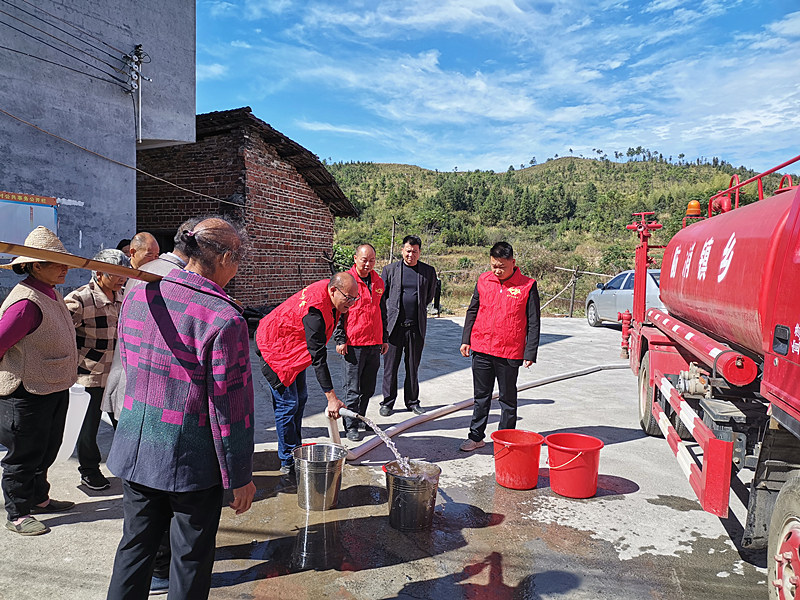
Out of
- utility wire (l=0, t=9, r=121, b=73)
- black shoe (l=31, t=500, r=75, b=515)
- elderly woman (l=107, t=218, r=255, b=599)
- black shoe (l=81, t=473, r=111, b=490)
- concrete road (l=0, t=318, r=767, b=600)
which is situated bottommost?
concrete road (l=0, t=318, r=767, b=600)

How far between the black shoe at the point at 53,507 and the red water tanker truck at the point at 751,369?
4.09 m

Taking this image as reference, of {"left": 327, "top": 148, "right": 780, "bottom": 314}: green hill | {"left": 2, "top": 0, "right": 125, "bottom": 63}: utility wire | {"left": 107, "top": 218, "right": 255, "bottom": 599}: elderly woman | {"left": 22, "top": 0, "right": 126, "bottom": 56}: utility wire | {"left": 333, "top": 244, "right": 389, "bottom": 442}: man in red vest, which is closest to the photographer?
{"left": 107, "top": 218, "right": 255, "bottom": 599}: elderly woman

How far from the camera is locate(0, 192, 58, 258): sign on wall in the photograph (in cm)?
685

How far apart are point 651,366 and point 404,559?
342 cm

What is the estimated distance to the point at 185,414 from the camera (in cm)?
230

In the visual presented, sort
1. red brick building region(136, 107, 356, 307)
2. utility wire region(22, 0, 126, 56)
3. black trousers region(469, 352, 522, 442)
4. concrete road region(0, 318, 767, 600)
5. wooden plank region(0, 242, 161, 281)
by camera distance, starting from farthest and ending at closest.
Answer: red brick building region(136, 107, 356, 307)
utility wire region(22, 0, 126, 56)
black trousers region(469, 352, 522, 442)
concrete road region(0, 318, 767, 600)
wooden plank region(0, 242, 161, 281)

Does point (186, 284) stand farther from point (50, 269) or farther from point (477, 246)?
point (477, 246)

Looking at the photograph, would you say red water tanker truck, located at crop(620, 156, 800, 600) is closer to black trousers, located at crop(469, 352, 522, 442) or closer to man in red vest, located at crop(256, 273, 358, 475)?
black trousers, located at crop(469, 352, 522, 442)

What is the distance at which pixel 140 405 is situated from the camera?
234 centimetres

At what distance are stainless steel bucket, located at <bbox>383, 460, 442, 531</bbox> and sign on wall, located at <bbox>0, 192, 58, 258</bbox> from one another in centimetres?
548

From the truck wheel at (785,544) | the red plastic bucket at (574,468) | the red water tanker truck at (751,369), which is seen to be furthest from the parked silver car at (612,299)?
the truck wheel at (785,544)

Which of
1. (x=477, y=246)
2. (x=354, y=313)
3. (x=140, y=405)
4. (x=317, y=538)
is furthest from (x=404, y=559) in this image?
(x=477, y=246)

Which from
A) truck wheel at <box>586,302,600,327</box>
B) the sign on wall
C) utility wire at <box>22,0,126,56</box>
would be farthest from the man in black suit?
truck wheel at <box>586,302,600,327</box>

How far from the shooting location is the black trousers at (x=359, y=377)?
5.95m
